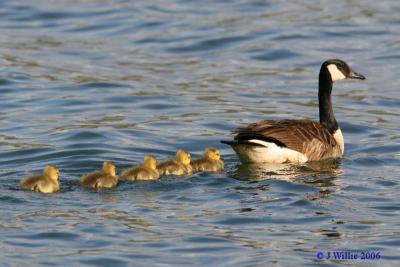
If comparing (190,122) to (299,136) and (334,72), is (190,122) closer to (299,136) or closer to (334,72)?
(334,72)

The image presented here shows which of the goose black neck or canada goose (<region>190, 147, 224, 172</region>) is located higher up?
the goose black neck

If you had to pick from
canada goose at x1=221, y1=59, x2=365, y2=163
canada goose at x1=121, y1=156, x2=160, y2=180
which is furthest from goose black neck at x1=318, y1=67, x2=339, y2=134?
canada goose at x1=121, y1=156, x2=160, y2=180

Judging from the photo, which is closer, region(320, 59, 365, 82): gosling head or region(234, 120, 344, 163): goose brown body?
region(234, 120, 344, 163): goose brown body

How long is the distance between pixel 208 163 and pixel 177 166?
498 mm

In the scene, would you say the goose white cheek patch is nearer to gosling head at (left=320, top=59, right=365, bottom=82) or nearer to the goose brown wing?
gosling head at (left=320, top=59, right=365, bottom=82)

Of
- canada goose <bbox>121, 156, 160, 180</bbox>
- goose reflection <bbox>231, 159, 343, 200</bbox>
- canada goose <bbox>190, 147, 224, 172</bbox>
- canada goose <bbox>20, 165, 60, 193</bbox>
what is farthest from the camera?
canada goose <bbox>190, 147, 224, 172</bbox>

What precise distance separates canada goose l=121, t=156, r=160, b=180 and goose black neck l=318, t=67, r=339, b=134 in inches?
136

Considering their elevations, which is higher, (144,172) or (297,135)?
(297,135)

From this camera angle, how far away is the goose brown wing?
12969mm

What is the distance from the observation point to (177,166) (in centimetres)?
1227

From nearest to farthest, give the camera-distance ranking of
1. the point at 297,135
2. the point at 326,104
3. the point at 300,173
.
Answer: the point at 300,173
the point at 297,135
the point at 326,104

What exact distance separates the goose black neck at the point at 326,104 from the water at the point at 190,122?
0.56 meters

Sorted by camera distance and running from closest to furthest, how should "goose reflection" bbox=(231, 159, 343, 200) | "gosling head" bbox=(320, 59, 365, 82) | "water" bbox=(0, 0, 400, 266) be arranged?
"water" bbox=(0, 0, 400, 266)
"goose reflection" bbox=(231, 159, 343, 200)
"gosling head" bbox=(320, 59, 365, 82)

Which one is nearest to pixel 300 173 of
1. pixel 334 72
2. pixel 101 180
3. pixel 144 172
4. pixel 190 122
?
pixel 144 172
